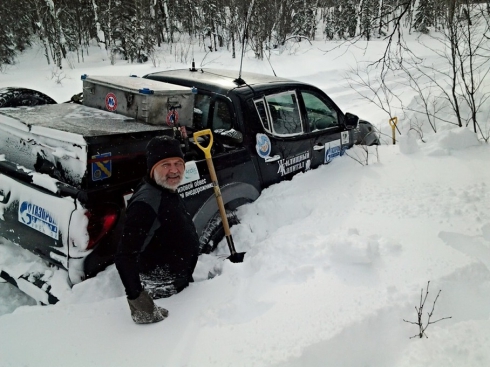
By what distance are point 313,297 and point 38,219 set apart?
6.27 ft

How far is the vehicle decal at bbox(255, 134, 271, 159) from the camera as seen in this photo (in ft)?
11.7

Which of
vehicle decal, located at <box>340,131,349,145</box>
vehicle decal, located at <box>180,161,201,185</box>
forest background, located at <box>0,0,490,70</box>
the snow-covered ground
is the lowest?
the snow-covered ground

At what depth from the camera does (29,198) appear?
99.9 inches

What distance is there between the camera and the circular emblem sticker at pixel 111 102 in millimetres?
3206

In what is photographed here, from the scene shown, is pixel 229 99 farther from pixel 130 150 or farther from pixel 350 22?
pixel 350 22

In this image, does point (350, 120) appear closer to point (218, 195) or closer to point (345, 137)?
point (345, 137)

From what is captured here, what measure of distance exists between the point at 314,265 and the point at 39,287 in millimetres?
1914

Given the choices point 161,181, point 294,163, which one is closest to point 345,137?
point 294,163

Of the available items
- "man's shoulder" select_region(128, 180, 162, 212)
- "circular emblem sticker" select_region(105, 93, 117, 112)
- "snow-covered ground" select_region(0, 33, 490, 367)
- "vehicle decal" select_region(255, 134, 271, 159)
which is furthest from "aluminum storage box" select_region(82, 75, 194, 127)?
"snow-covered ground" select_region(0, 33, 490, 367)

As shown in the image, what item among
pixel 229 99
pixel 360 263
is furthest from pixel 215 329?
pixel 229 99

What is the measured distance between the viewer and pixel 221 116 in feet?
11.8

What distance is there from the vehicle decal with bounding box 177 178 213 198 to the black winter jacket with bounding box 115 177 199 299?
0.40 metres

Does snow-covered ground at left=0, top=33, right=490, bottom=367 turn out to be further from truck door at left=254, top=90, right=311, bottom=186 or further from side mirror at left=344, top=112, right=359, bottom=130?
side mirror at left=344, top=112, right=359, bottom=130

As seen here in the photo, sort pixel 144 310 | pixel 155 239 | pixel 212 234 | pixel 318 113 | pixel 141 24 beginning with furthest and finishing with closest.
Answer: pixel 141 24 → pixel 318 113 → pixel 212 234 → pixel 155 239 → pixel 144 310
